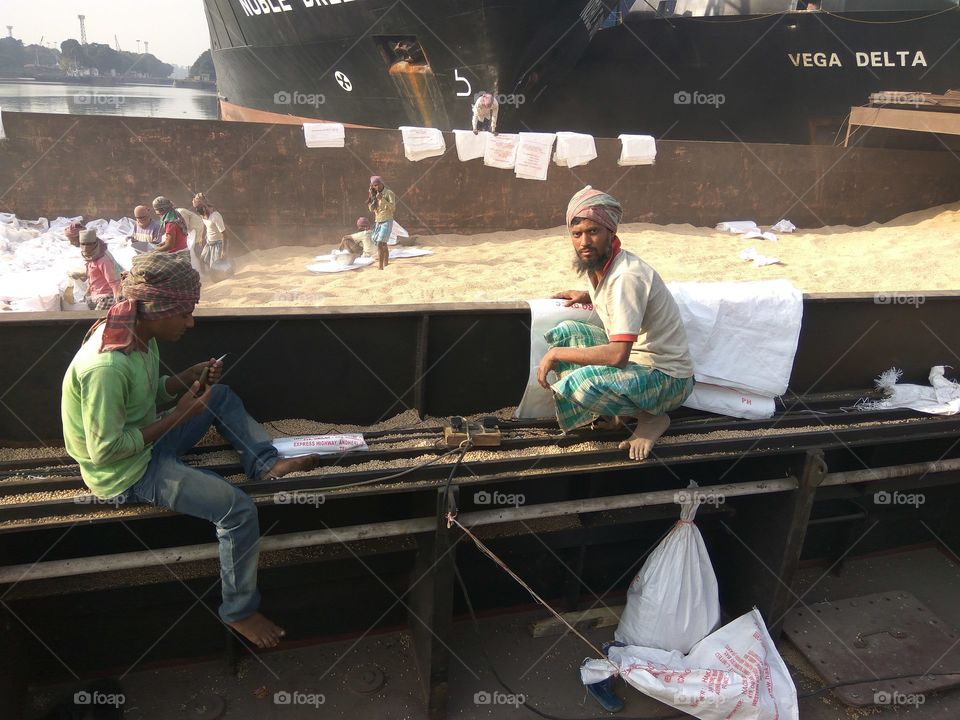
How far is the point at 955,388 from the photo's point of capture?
143 inches

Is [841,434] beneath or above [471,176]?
beneath

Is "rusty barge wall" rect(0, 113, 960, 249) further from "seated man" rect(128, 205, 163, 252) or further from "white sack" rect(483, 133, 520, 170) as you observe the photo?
"seated man" rect(128, 205, 163, 252)

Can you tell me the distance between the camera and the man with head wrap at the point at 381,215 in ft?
29.9

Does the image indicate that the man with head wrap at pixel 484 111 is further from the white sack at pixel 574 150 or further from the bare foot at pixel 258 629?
the bare foot at pixel 258 629

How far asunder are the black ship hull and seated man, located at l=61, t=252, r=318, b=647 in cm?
1234

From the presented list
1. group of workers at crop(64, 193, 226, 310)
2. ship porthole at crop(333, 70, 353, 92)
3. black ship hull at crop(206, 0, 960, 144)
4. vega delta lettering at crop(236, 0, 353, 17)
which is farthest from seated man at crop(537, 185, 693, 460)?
ship porthole at crop(333, 70, 353, 92)

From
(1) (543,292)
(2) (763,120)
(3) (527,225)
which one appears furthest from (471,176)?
(2) (763,120)

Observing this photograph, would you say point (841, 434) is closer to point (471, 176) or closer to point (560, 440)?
point (560, 440)

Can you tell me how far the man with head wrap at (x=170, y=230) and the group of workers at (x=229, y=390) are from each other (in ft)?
17.3

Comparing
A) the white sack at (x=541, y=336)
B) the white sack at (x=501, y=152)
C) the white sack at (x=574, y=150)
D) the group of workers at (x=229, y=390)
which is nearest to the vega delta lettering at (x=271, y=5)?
the white sack at (x=501, y=152)

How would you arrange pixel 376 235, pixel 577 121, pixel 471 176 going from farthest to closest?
pixel 577 121, pixel 471 176, pixel 376 235

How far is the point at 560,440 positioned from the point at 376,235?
680cm

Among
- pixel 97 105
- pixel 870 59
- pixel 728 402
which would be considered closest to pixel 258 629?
pixel 728 402

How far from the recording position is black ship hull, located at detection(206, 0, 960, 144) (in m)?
12.7
